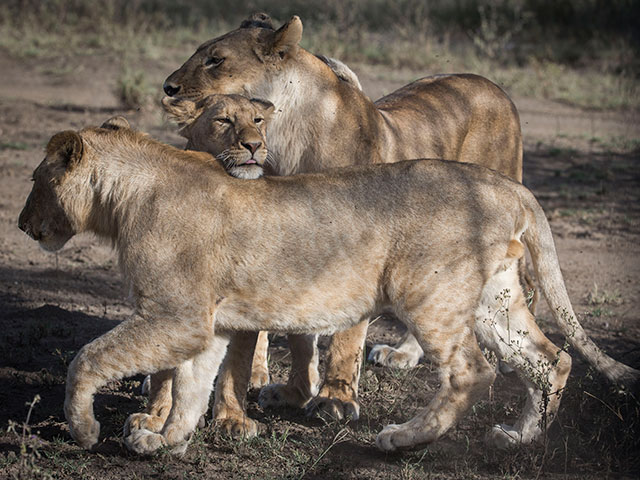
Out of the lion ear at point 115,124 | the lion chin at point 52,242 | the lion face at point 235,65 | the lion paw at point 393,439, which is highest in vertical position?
the lion face at point 235,65

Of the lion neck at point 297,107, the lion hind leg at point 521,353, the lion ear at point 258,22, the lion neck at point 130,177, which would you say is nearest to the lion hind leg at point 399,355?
the lion hind leg at point 521,353

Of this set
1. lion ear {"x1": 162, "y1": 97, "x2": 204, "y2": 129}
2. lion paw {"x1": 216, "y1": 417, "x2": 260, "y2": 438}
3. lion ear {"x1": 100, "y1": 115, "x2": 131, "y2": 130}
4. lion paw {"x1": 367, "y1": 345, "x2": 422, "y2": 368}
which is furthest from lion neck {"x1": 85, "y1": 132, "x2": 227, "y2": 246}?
lion paw {"x1": 367, "y1": 345, "x2": 422, "y2": 368}

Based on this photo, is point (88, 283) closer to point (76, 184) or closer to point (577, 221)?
point (76, 184)

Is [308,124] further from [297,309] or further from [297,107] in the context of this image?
[297,309]

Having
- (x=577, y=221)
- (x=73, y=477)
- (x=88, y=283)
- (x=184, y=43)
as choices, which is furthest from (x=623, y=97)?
(x=73, y=477)

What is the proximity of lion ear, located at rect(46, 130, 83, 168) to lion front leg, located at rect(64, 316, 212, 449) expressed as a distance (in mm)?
691

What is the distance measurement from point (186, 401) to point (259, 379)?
923mm

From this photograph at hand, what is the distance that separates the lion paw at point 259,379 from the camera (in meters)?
4.44

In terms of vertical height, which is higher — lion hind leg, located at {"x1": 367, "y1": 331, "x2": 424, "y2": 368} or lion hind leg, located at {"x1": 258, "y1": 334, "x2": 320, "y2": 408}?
lion hind leg, located at {"x1": 258, "y1": 334, "x2": 320, "y2": 408}

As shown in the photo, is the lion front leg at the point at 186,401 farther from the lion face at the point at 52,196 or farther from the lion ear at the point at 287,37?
the lion ear at the point at 287,37

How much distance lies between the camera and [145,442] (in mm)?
3482

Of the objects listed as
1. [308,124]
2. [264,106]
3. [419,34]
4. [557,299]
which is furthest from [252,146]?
[419,34]

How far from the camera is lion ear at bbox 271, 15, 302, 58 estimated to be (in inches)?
173

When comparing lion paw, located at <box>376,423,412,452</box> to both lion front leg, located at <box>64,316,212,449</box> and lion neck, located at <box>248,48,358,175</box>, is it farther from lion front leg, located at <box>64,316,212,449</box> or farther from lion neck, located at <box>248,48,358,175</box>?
lion neck, located at <box>248,48,358,175</box>
